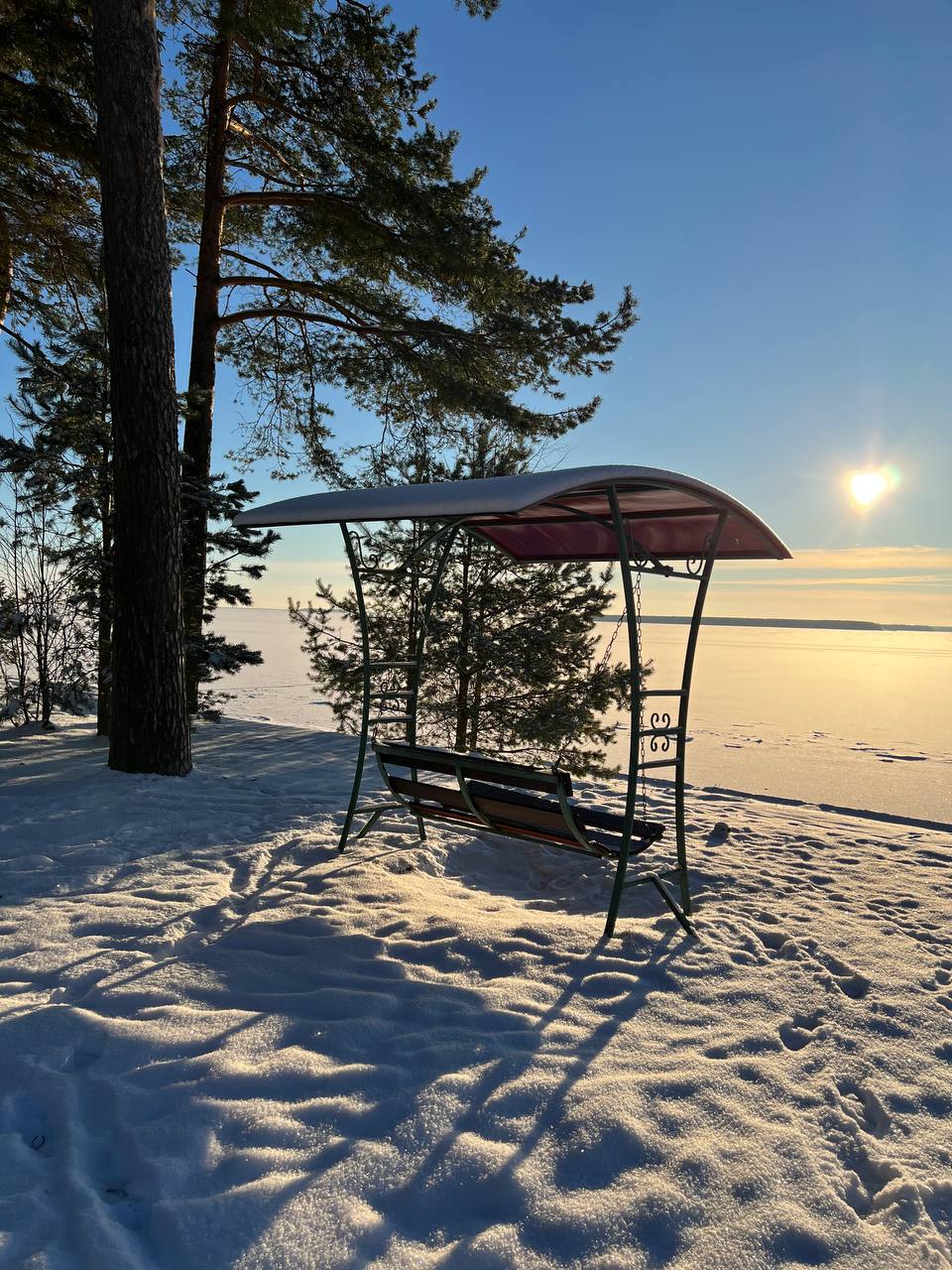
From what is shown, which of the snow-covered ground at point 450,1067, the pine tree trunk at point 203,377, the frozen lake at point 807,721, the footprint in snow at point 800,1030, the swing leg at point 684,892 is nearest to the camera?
the snow-covered ground at point 450,1067

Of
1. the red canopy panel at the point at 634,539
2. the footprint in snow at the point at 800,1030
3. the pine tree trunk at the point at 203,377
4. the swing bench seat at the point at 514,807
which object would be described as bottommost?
the footprint in snow at the point at 800,1030

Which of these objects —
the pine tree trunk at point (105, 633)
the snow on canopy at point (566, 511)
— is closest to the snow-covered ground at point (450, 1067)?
the snow on canopy at point (566, 511)

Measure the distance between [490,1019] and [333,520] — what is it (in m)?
2.71

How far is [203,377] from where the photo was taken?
9539 mm

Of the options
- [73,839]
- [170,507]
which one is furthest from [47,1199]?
[170,507]

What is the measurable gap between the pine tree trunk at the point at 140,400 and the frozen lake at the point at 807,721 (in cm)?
607

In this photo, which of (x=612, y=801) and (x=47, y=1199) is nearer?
(x=47, y=1199)

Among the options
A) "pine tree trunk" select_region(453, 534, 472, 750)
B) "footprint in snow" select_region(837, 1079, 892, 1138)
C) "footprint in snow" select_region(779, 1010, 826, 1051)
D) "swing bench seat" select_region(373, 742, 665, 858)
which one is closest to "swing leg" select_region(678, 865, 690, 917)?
"swing bench seat" select_region(373, 742, 665, 858)

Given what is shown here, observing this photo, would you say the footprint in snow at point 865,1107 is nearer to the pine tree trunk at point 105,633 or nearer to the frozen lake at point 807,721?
the frozen lake at point 807,721

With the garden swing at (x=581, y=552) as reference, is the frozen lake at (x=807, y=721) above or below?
below

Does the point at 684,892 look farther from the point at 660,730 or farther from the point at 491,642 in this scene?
the point at 491,642

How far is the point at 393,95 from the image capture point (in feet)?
28.5

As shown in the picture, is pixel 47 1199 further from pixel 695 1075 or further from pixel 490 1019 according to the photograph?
pixel 695 1075

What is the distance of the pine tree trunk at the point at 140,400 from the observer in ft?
20.2
